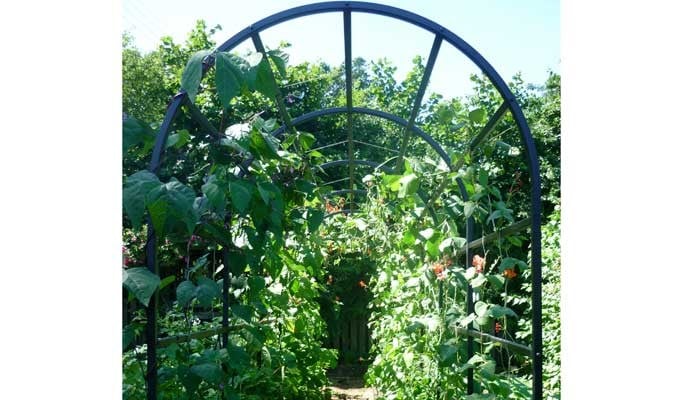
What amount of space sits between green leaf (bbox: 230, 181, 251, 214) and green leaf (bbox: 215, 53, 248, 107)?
0.37 m

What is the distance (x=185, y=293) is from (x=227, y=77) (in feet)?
2.66

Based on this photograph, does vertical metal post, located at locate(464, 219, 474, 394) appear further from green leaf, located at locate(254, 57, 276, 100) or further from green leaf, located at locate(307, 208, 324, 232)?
green leaf, located at locate(254, 57, 276, 100)

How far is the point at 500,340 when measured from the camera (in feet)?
8.45

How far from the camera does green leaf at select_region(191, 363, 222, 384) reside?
2236mm

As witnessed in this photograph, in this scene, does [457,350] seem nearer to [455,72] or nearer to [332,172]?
[455,72]

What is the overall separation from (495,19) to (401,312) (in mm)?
4352

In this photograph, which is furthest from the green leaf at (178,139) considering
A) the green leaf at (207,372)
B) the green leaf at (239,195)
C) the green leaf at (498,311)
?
the green leaf at (498,311)

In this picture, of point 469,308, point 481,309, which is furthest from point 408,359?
point 481,309

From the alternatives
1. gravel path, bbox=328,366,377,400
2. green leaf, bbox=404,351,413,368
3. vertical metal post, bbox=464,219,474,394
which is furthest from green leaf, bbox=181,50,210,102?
gravel path, bbox=328,366,377,400

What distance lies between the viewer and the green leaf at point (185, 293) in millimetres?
2135

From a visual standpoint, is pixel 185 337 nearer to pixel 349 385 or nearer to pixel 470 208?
pixel 470 208

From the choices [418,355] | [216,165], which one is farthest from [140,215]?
[418,355]
